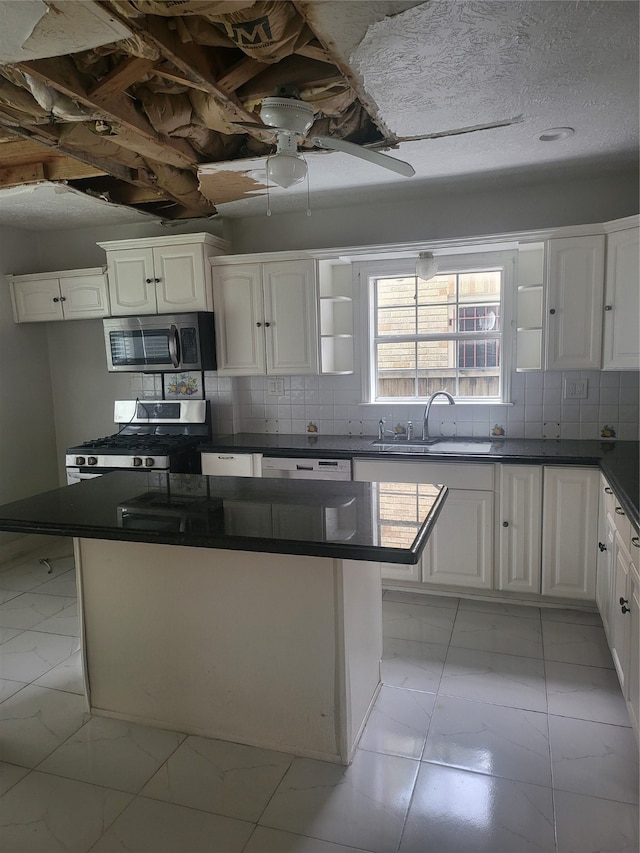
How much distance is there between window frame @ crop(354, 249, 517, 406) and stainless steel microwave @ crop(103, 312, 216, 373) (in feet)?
3.67

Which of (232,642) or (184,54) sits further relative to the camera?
(232,642)

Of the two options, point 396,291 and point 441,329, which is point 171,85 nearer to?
point 396,291

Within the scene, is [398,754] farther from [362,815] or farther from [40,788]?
[40,788]

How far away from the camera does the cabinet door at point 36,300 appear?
4441 millimetres

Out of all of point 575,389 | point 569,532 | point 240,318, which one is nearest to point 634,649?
point 569,532

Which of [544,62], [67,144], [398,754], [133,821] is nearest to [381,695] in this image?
[398,754]

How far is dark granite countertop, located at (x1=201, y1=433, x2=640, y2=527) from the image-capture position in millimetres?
3022

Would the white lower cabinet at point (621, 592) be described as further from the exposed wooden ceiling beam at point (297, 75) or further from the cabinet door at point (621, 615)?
the exposed wooden ceiling beam at point (297, 75)

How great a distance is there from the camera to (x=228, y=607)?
7.22 feet

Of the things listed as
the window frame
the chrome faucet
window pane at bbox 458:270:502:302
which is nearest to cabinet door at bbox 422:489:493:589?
the chrome faucet

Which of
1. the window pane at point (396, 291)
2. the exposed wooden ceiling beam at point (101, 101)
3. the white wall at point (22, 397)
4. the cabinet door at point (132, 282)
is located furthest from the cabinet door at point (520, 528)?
the white wall at point (22, 397)

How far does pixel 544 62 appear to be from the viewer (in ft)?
6.74

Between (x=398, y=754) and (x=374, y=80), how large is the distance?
255 cm

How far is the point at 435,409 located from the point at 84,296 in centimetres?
277
